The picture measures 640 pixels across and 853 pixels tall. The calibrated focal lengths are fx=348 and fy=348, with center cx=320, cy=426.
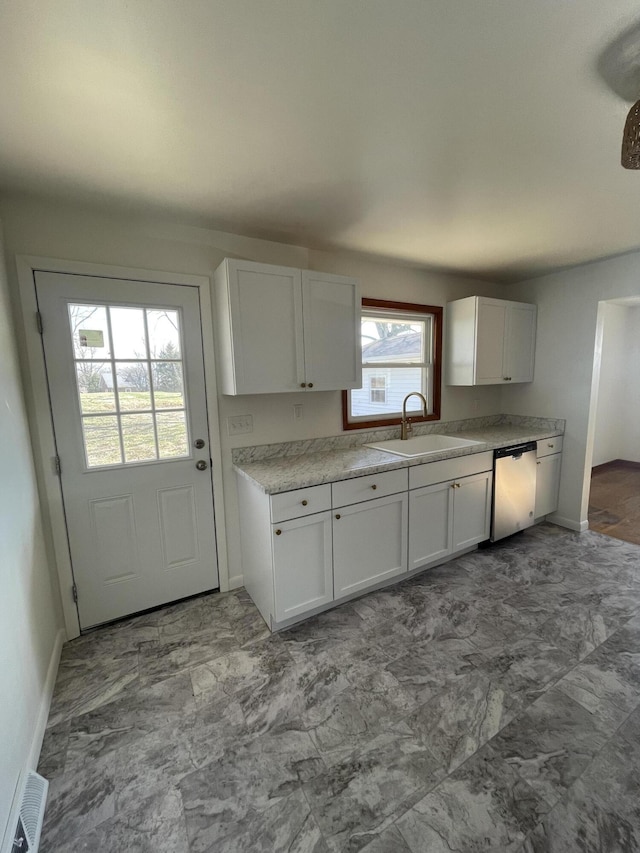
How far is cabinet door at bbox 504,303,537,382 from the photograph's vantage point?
334cm

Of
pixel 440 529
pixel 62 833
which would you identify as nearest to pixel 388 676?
pixel 440 529

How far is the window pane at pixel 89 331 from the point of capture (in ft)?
6.29

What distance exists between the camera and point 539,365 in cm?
351

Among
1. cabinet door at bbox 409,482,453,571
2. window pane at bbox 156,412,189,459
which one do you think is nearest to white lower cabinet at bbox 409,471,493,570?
cabinet door at bbox 409,482,453,571

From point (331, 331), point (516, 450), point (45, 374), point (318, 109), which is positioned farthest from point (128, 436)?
point (516, 450)

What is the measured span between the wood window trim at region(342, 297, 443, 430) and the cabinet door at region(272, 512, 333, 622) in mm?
1014

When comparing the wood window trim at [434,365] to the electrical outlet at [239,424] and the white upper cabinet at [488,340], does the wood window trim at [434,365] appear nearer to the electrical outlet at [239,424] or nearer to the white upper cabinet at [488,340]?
the white upper cabinet at [488,340]

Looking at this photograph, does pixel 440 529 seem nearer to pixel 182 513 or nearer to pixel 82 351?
pixel 182 513

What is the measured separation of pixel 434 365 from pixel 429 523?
1.54 meters

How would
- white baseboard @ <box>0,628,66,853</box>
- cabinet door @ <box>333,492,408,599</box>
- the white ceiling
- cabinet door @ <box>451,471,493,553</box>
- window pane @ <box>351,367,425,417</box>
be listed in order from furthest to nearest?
window pane @ <box>351,367,425,417</box> < cabinet door @ <box>451,471,493,553</box> < cabinet door @ <box>333,492,408,599</box> < white baseboard @ <box>0,628,66,853</box> < the white ceiling

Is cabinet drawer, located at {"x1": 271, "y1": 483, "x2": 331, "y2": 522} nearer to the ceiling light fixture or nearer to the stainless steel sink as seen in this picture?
the stainless steel sink

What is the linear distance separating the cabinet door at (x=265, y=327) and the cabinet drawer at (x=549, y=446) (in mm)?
2406

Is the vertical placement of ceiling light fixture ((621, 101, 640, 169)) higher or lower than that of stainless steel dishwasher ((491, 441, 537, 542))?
higher

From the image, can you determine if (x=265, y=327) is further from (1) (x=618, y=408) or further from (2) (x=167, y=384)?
(1) (x=618, y=408)
